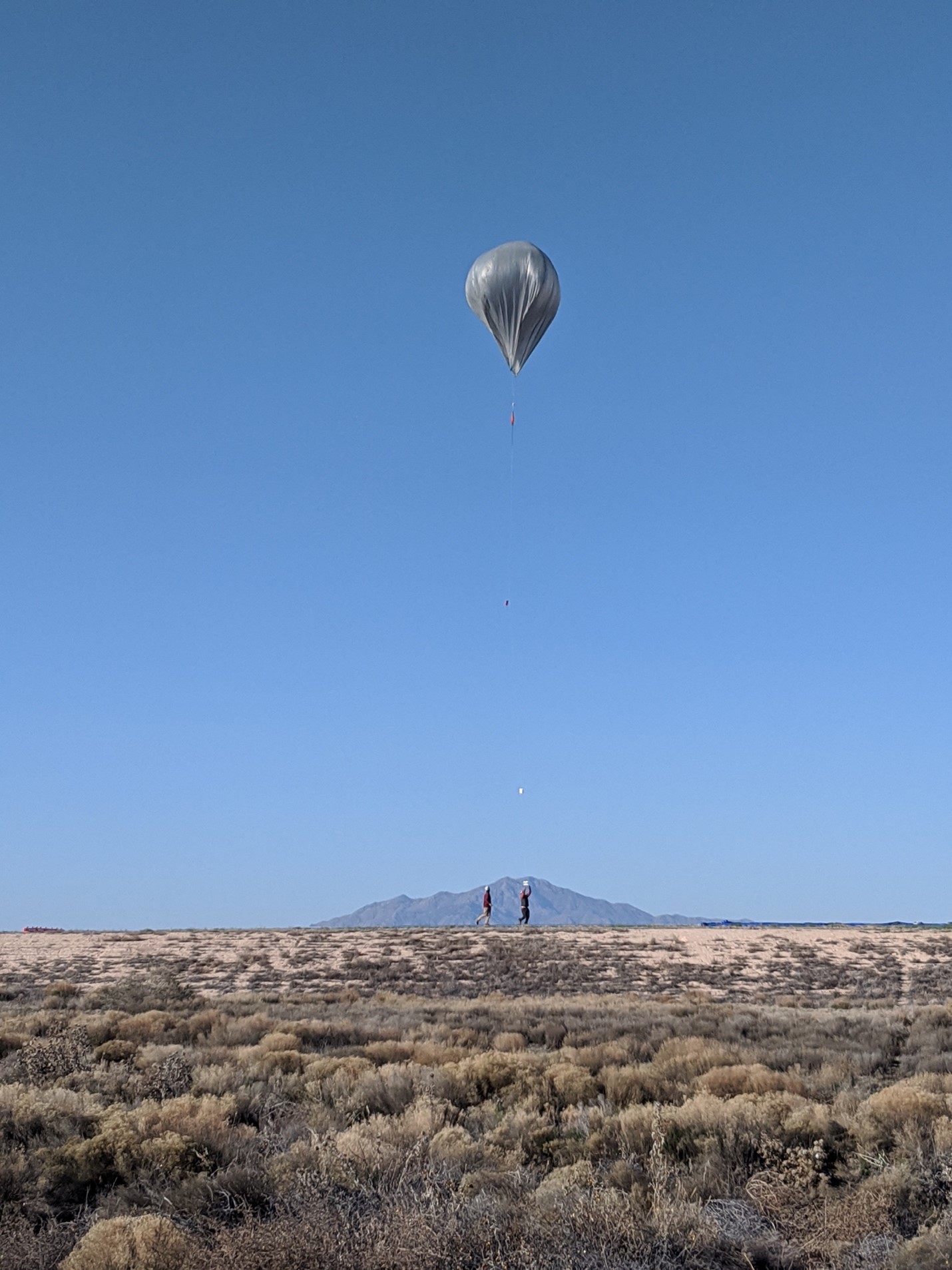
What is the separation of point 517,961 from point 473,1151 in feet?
91.0

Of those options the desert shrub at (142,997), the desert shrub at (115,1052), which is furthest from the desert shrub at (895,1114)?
the desert shrub at (142,997)

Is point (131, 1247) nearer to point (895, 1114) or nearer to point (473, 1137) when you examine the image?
point (473, 1137)

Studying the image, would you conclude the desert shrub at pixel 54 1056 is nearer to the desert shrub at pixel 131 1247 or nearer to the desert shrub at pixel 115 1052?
the desert shrub at pixel 115 1052

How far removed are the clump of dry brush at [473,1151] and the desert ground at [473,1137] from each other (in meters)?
0.03

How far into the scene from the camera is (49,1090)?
417 inches

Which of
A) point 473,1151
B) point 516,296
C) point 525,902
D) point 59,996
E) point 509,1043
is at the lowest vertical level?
point 59,996

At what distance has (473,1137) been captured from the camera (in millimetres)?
9242

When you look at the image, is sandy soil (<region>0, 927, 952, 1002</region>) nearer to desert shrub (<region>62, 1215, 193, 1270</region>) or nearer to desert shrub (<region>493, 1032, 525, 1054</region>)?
desert shrub (<region>493, 1032, 525, 1054</region>)

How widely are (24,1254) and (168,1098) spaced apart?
4.74 meters

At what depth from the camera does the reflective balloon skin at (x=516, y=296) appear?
34812 millimetres

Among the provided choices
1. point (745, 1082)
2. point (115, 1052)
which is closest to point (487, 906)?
point (115, 1052)

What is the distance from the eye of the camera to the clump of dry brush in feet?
20.6

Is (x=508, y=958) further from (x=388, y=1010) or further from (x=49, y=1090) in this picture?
(x=49, y=1090)

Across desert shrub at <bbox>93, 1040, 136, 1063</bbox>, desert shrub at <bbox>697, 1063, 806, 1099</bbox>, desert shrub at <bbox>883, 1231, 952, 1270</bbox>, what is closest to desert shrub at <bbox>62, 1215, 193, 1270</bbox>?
desert shrub at <bbox>883, 1231, 952, 1270</bbox>
